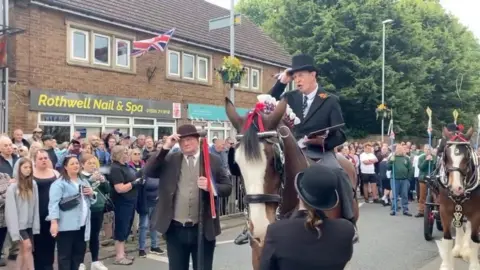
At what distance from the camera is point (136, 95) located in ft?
62.1

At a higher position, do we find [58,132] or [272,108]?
[272,108]

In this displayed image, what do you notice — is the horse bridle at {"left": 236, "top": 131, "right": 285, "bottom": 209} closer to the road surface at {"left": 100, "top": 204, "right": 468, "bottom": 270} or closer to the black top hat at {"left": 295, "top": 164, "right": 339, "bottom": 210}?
the black top hat at {"left": 295, "top": 164, "right": 339, "bottom": 210}

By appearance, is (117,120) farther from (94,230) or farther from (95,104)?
(94,230)

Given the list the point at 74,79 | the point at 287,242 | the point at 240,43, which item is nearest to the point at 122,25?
the point at 74,79

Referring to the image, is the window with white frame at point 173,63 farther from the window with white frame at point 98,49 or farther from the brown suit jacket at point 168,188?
the brown suit jacket at point 168,188

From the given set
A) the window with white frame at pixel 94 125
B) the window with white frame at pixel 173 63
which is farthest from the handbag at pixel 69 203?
the window with white frame at pixel 173 63

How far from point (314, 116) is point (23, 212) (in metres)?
4.14

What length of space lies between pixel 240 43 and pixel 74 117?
11.7 metres

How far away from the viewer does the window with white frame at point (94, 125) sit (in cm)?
1558

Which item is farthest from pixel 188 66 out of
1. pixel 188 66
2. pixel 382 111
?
pixel 382 111

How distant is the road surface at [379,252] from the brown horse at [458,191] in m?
0.68

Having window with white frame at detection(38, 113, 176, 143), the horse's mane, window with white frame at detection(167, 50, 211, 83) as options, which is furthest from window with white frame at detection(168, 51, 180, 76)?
the horse's mane

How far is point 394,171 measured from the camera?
14.9m

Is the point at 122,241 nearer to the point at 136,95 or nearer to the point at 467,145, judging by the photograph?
the point at 467,145
